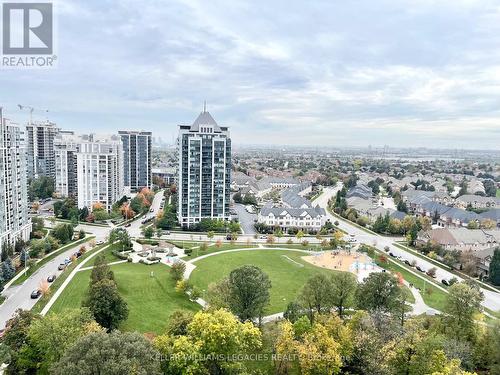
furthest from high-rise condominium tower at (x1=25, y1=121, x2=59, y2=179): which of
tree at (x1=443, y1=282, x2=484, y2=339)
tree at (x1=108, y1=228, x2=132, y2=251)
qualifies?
tree at (x1=443, y1=282, x2=484, y2=339)

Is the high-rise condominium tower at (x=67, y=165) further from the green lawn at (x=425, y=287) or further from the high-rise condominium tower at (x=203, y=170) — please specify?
the green lawn at (x=425, y=287)

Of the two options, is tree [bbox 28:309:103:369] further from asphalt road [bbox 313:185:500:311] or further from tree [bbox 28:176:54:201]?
tree [bbox 28:176:54:201]

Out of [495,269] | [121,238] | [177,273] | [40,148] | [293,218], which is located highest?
[40,148]

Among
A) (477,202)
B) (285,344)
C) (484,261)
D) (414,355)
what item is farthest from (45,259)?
(477,202)

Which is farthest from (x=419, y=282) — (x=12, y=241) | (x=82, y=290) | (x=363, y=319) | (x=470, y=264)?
(x=12, y=241)

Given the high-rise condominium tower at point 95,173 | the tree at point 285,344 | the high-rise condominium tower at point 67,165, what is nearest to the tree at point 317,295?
the tree at point 285,344

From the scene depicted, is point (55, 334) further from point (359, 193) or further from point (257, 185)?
point (257, 185)

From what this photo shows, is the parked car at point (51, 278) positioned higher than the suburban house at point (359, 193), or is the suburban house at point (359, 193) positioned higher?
the suburban house at point (359, 193)

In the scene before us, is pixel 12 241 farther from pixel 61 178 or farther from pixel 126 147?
pixel 126 147
